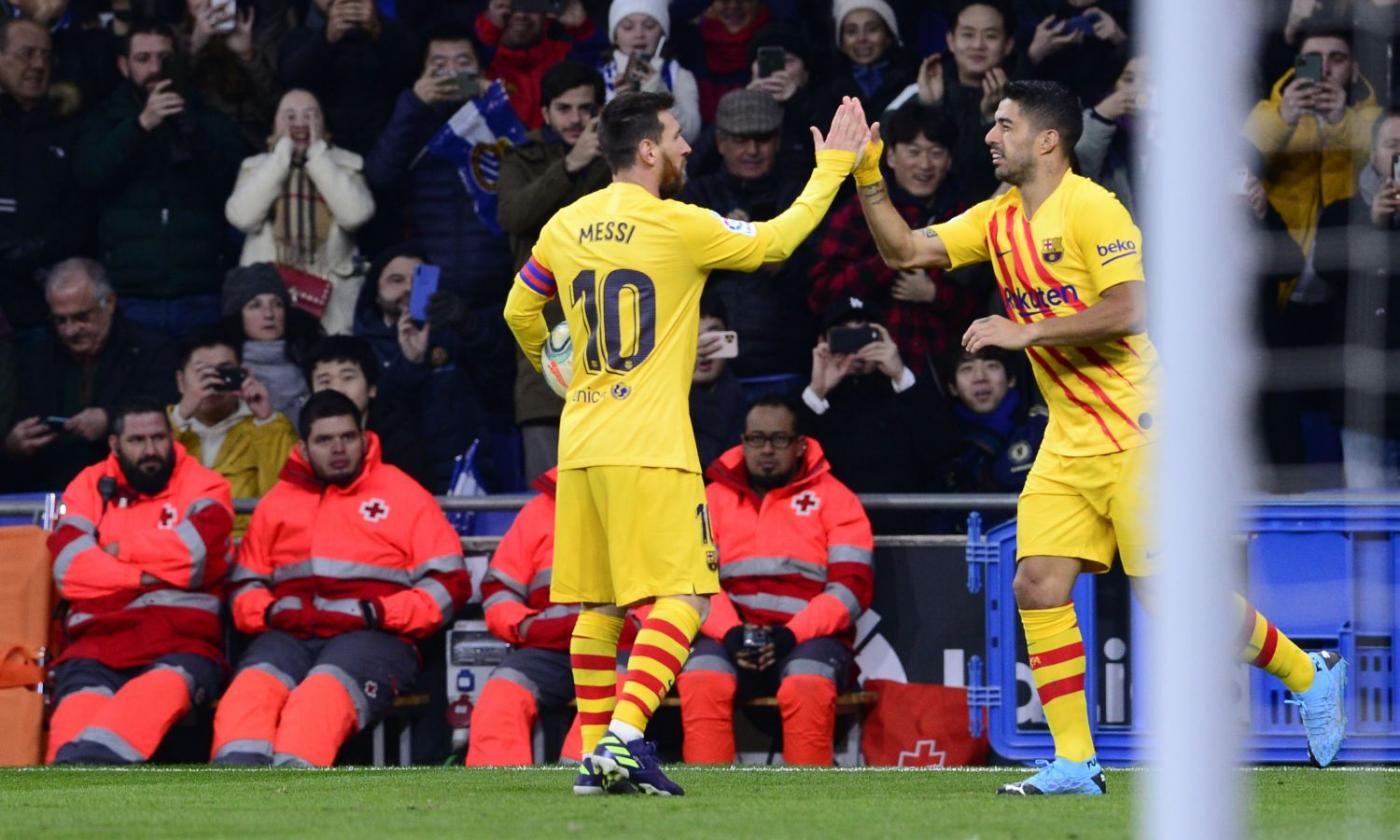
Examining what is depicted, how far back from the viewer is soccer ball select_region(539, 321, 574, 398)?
7.49 metres

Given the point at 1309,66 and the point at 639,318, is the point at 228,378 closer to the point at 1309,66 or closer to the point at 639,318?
the point at 639,318

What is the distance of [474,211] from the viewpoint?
37.0 ft

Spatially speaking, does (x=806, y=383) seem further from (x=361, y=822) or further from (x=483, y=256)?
(x=361, y=822)

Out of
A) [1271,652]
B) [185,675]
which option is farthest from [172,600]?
[1271,652]

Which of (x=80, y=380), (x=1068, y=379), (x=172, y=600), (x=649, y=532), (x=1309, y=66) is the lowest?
(x=172, y=600)

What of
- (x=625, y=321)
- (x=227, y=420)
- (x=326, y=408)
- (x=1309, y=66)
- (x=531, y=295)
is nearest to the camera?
(x=625, y=321)

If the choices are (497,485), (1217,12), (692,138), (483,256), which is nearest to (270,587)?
(497,485)

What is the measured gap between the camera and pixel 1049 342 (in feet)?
22.9

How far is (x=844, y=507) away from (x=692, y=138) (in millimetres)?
2309

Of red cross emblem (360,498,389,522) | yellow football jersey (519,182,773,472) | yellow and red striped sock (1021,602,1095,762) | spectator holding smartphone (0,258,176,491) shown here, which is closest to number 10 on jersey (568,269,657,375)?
yellow football jersey (519,182,773,472)

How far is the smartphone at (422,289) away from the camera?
11055 millimetres

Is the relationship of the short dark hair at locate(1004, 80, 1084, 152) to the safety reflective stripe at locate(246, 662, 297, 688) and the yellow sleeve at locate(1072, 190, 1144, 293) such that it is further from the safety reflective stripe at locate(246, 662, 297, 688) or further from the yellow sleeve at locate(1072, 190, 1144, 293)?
the safety reflective stripe at locate(246, 662, 297, 688)

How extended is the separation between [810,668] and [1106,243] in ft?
9.31

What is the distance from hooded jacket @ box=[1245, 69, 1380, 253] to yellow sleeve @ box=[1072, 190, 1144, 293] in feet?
4.76
